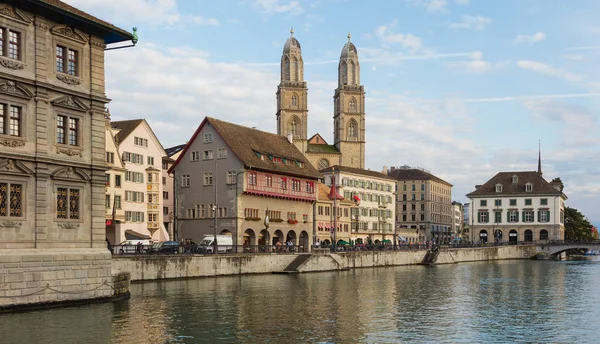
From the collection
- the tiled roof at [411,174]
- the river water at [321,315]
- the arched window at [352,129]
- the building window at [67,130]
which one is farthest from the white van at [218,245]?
the tiled roof at [411,174]

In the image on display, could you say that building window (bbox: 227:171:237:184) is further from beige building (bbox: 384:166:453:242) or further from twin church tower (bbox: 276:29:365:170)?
beige building (bbox: 384:166:453:242)

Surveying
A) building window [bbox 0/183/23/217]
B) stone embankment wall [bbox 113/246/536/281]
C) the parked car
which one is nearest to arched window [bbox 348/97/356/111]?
stone embankment wall [bbox 113/246/536/281]

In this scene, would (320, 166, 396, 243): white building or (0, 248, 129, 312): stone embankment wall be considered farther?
(320, 166, 396, 243): white building

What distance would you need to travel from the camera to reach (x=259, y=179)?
77938 mm

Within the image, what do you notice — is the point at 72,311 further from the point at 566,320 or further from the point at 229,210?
the point at 229,210

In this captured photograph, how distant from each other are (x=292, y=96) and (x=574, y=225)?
216 ft

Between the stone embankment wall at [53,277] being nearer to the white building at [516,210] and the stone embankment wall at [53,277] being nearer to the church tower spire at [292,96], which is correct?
the white building at [516,210]

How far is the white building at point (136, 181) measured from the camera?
7044cm

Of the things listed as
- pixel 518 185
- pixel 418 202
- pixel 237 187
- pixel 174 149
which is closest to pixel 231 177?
pixel 237 187

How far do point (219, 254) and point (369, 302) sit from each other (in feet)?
65.1

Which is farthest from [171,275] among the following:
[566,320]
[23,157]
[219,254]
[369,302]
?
[566,320]

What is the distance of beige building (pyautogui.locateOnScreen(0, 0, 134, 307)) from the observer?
3266 centimetres

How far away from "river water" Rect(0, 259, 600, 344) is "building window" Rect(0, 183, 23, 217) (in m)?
4.39

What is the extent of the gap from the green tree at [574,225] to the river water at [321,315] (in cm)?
10834
